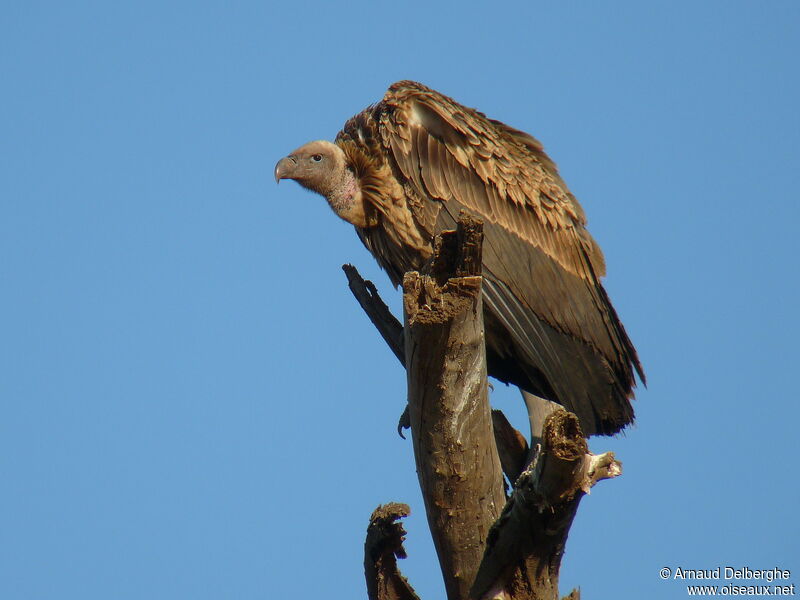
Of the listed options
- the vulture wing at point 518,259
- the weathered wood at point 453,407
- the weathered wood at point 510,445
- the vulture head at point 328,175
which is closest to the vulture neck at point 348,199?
the vulture head at point 328,175

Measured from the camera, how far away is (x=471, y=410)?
4.77m

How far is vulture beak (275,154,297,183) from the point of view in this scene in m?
8.23

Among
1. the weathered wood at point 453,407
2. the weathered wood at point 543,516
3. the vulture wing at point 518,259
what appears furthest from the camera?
the vulture wing at point 518,259

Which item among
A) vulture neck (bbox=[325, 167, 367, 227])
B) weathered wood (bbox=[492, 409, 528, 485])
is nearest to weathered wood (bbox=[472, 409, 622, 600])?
weathered wood (bbox=[492, 409, 528, 485])

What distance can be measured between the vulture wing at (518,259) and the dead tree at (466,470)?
91.1 inches

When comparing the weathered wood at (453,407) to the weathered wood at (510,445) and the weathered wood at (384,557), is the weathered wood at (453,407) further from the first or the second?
the weathered wood at (510,445)

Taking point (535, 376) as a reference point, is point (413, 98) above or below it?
above

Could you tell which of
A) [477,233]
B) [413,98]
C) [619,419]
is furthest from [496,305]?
[477,233]

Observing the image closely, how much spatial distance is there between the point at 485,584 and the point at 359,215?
3.78m

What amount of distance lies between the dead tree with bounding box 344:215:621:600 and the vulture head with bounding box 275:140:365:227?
10.1 ft

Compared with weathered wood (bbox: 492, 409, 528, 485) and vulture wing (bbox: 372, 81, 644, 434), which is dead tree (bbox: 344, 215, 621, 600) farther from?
vulture wing (bbox: 372, 81, 644, 434)

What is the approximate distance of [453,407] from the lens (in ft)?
15.5

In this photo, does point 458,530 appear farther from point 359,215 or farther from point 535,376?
point 359,215

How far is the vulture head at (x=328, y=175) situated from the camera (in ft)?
25.3
